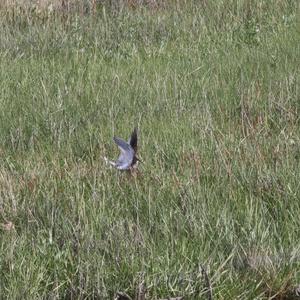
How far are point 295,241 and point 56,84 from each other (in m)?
2.82

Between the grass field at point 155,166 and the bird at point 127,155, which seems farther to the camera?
the bird at point 127,155

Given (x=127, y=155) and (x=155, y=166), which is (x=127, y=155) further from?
(x=155, y=166)

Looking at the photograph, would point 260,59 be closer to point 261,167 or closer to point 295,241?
point 261,167

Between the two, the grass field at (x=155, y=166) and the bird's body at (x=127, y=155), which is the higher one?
the bird's body at (x=127, y=155)

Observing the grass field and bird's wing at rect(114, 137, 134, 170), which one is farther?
bird's wing at rect(114, 137, 134, 170)

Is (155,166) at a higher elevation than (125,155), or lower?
lower

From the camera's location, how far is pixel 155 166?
382cm

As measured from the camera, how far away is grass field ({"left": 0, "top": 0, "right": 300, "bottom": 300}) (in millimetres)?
2863

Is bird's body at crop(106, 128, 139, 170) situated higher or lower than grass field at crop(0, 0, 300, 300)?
higher

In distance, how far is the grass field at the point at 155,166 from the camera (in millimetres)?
2863

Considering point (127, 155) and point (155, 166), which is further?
point (155, 166)

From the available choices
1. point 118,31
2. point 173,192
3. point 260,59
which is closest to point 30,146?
point 173,192

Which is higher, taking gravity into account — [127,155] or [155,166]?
[127,155]

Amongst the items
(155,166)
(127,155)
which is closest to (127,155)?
(127,155)
